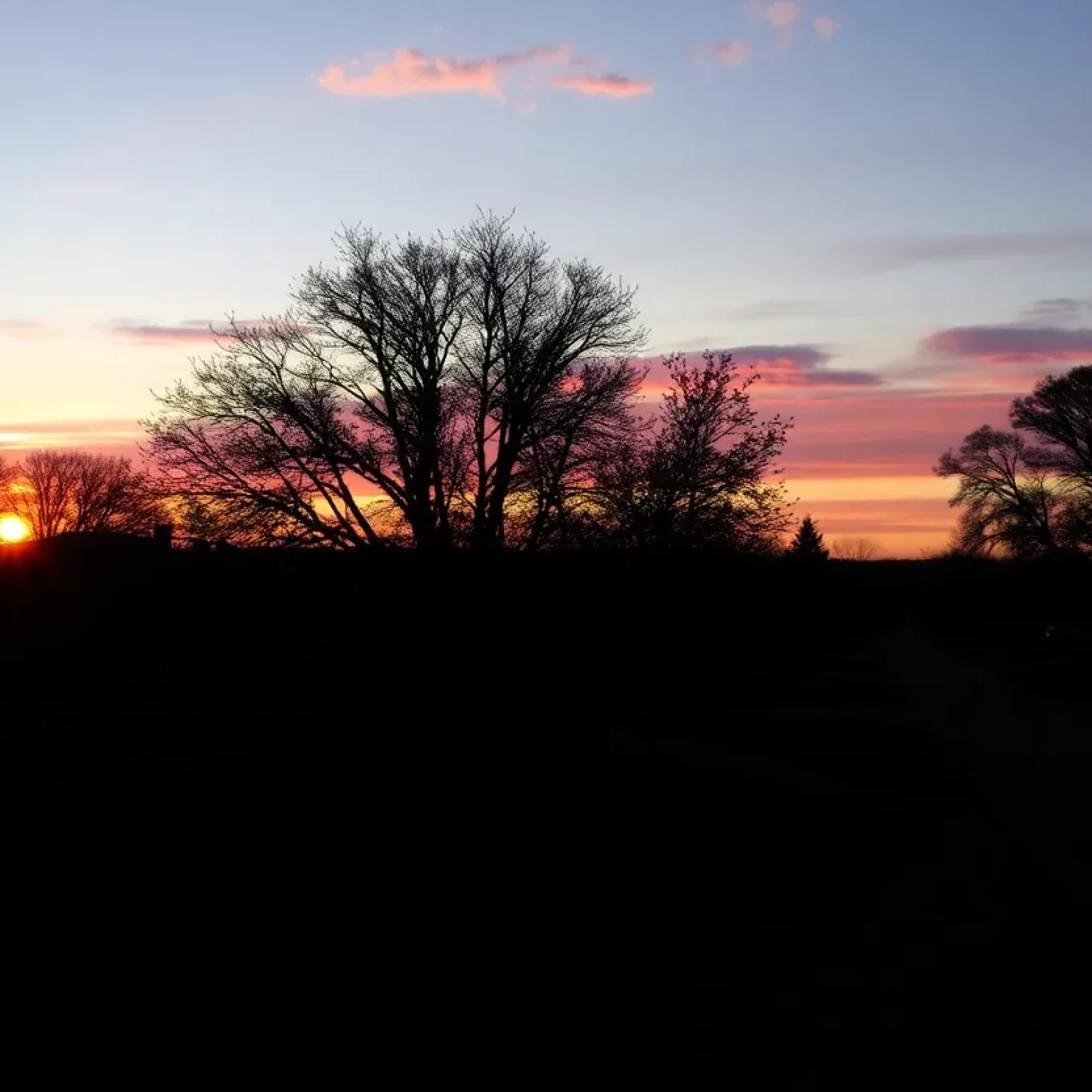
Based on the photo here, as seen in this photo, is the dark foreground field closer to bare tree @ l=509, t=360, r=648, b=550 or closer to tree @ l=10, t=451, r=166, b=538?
bare tree @ l=509, t=360, r=648, b=550

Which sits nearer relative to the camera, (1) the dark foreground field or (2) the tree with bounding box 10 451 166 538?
(1) the dark foreground field

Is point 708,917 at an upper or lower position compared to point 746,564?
lower

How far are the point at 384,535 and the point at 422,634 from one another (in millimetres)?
23713

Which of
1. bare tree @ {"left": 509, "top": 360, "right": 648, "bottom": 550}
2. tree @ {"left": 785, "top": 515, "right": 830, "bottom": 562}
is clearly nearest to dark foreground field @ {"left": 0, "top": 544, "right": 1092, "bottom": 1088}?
bare tree @ {"left": 509, "top": 360, "right": 648, "bottom": 550}

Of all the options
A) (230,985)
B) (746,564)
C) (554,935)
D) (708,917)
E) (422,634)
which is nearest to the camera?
(230,985)

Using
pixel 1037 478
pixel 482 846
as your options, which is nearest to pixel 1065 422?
pixel 1037 478

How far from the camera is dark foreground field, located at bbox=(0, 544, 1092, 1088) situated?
593 cm

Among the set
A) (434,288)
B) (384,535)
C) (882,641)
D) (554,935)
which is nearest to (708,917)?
(554,935)

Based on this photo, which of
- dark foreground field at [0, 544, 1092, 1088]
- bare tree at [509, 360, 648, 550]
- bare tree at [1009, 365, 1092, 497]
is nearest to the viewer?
dark foreground field at [0, 544, 1092, 1088]

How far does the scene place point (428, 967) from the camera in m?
6.80

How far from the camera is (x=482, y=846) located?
8961 millimetres

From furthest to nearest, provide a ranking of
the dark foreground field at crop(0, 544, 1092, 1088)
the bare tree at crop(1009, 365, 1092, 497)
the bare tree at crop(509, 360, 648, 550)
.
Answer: the bare tree at crop(1009, 365, 1092, 497), the bare tree at crop(509, 360, 648, 550), the dark foreground field at crop(0, 544, 1092, 1088)

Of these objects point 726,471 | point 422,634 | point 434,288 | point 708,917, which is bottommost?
point 708,917

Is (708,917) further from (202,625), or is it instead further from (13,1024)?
(202,625)
